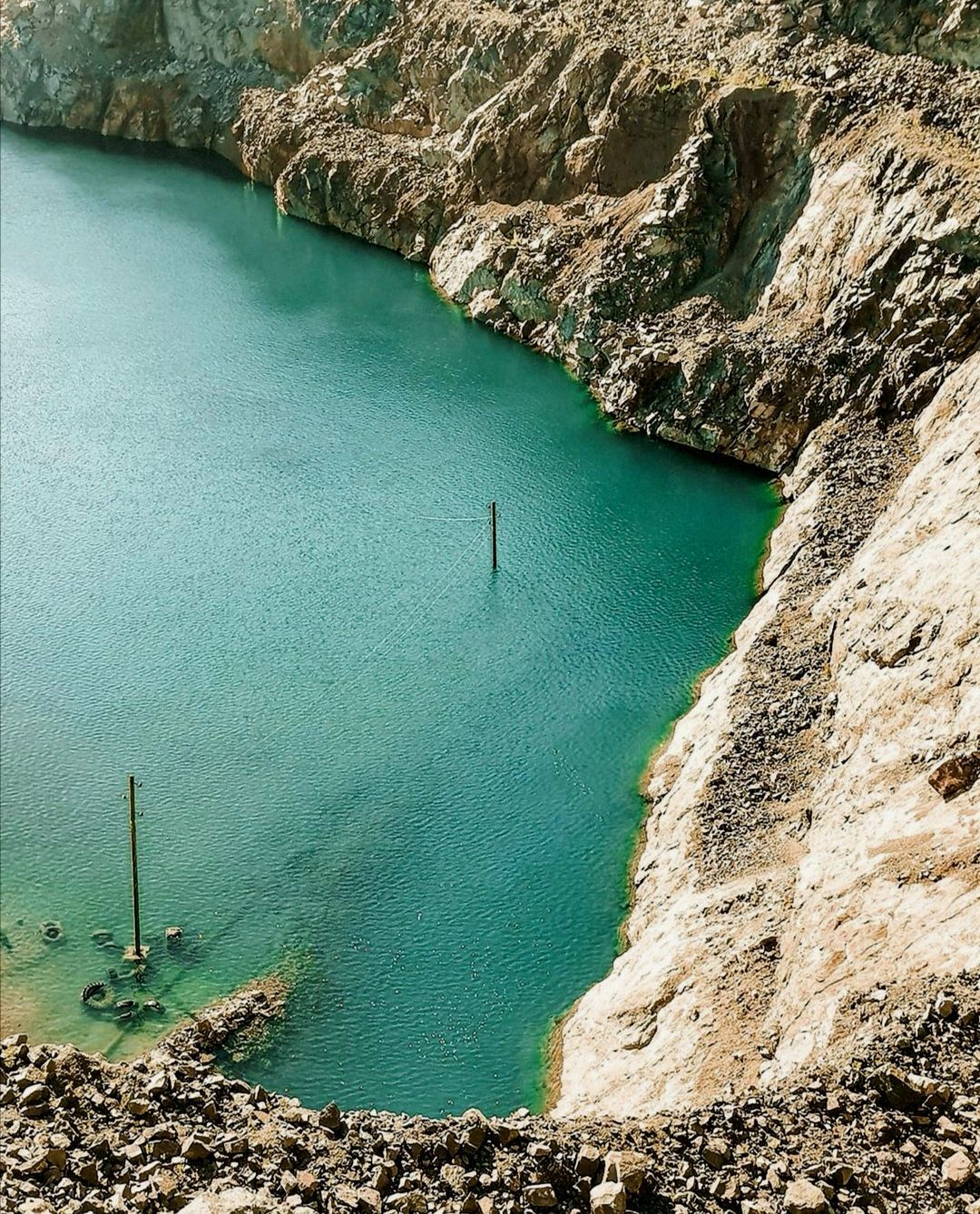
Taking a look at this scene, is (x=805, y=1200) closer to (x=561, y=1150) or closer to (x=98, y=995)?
(x=561, y=1150)

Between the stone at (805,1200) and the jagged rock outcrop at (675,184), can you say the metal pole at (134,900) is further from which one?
the jagged rock outcrop at (675,184)

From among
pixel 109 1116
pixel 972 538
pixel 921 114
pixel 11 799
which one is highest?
pixel 921 114

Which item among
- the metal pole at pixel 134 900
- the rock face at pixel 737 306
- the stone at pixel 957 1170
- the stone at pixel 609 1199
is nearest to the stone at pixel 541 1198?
the rock face at pixel 737 306

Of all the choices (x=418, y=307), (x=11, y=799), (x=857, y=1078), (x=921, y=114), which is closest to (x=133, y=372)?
(x=418, y=307)

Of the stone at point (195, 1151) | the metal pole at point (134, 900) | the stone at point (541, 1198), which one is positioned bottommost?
the metal pole at point (134, 900)

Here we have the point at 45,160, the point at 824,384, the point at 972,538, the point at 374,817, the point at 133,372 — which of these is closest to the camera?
the point at 972,538

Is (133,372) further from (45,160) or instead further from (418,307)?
(45,160)
